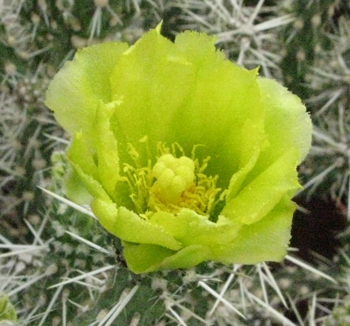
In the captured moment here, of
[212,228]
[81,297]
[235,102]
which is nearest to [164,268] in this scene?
[212,228]

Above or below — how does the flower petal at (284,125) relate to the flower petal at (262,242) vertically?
above

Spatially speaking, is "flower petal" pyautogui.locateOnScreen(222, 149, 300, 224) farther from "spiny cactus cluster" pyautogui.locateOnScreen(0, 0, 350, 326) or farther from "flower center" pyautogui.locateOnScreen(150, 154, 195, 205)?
"spiny cactus cluster" pyautogui.locateOnScreen(0, 0, 350, 326)

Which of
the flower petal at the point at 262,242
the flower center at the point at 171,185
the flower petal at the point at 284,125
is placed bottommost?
the flower center at the point at 171,185

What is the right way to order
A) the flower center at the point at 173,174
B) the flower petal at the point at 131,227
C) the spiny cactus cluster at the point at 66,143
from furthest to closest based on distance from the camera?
1. the spiny cactus cluster at the point at 66,143
2. the flower center at the point at 173,174
3. the flower petal at the point at 131,227

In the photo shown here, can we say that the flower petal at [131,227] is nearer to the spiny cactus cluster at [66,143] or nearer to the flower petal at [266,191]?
the flower petal at [266,191]

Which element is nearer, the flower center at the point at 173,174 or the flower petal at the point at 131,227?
the flower petal at the point at 131,227

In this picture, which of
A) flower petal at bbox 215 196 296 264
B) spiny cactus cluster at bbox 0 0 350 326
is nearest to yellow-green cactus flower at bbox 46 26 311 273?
flower petal at bbox 215 196 296 264

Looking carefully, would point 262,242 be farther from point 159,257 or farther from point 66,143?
point 66,143

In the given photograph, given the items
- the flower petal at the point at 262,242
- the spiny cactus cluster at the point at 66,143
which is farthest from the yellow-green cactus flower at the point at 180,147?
the spiny cactus cluster at the point at 66,143
